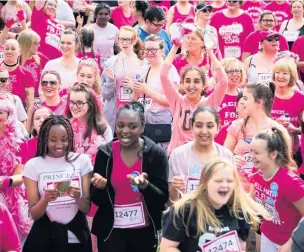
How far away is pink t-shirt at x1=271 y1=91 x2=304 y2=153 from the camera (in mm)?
9227

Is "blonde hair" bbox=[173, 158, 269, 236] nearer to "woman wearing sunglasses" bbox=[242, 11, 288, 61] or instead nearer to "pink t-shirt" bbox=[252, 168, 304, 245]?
"pink t-shirt" bbox=[252, 168, 304, 245]

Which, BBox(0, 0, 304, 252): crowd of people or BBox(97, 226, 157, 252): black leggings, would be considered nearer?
BBox(0, 0, 304, 252): crowd of people

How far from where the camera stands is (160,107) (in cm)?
965

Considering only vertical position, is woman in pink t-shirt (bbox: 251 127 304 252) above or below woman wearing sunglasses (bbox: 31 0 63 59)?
below

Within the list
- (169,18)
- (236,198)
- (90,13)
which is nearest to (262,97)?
(236,198)

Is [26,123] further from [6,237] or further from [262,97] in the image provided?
[6,237]

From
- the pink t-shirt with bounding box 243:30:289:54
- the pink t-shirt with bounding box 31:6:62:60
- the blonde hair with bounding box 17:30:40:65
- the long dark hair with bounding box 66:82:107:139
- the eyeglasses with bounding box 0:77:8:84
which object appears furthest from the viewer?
the pink t-shirt with bounding box 31:6:62:60

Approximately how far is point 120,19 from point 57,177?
803cm

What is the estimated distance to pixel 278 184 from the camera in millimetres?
6680

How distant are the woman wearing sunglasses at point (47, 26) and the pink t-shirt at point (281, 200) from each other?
21.0ft

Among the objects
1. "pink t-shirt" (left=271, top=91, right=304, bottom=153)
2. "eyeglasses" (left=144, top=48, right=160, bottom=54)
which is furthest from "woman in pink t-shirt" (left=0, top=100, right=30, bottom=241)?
"pink t-shirt" (left=271, top=91, right=304, bottom=153)

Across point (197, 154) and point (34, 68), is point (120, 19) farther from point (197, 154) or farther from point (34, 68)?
point (197, 154)

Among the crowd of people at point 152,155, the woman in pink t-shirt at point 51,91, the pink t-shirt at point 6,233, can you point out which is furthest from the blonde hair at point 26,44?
the pink t-shirt at point 6,233

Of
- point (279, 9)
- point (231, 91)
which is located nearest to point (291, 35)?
point (279, 9)
